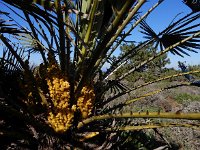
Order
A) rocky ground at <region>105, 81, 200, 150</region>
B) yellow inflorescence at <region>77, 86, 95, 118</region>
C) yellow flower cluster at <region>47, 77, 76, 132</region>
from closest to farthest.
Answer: yellow flower cluster at <region>47, 77, 76, 132</region> < yellow inflorescence at <region>77, 86, 95, 118</region> < rocky ground at <region>105, 81, 200, 150</region>

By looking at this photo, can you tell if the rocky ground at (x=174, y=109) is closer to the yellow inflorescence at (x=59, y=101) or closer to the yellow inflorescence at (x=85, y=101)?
the yellow inflorescence at (x=85, y=101)

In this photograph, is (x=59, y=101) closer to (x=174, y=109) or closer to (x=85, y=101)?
(x=85, y=101)

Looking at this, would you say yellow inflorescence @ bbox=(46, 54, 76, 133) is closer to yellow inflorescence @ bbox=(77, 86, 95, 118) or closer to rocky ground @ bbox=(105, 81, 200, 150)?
yellow inflorescence @ bbox=(77, 86, 95, 118)

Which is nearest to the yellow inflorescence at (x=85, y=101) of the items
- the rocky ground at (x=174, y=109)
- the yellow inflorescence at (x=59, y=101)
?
the yellow inflorescence at (x=59, y=101)

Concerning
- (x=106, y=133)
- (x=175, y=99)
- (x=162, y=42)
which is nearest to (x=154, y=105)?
(x=175, y=99)

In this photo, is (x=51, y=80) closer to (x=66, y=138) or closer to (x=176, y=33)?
(x=66, y=138)

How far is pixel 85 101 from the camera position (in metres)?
3.22

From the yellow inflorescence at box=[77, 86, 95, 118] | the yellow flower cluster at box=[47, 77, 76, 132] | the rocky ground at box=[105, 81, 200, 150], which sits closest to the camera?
the yellow flower cluster at box=[47, 77, 76, 132]

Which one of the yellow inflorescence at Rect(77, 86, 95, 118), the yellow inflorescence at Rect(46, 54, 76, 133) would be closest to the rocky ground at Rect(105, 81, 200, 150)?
the yellow inflorescence at Rect(77, 86, 95, 118)

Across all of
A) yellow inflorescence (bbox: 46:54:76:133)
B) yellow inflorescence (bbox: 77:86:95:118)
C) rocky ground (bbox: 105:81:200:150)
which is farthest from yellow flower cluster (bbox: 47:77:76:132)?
rocky ground (bbox: 105:81:200:150)

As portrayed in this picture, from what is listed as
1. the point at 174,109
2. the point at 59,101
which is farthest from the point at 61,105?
the point at 174,109

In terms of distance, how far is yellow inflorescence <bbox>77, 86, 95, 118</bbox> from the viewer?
3186mm

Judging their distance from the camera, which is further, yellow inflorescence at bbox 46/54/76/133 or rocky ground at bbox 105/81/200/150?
rocky ground at bbox 105/81/200/150

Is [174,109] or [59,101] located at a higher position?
[174,109]
